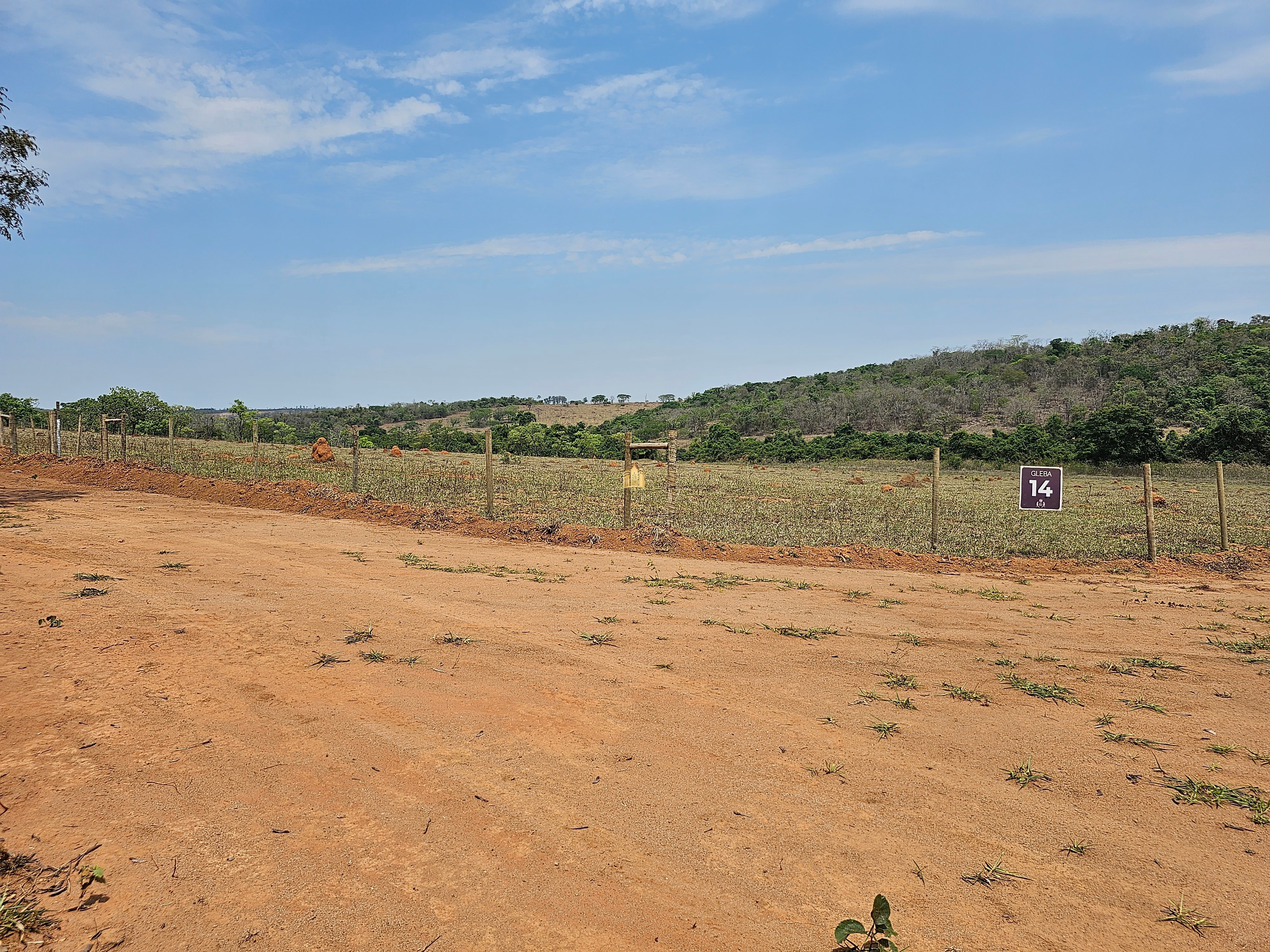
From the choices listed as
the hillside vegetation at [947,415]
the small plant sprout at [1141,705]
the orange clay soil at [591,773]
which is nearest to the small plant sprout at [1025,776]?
the orange clay soil at [591,773]

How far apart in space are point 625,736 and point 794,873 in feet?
5.02

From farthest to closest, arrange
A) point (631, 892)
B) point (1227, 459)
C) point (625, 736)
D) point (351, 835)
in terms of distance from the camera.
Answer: point (1227, 459) < point (625, 736) < point (351, 835) < point (631, 892)

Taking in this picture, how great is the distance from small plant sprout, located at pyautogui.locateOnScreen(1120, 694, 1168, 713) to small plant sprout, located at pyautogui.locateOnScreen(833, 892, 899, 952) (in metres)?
3.67

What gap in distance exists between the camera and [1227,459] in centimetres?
3875

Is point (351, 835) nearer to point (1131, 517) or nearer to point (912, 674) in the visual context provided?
point (912, 674)

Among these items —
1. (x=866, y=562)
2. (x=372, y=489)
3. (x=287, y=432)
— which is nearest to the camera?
(x=866, y=562)

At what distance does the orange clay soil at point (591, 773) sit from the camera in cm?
285

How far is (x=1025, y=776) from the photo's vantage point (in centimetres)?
411

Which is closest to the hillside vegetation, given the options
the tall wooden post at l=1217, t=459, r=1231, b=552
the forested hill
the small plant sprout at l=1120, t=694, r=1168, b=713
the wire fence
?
the forested hill

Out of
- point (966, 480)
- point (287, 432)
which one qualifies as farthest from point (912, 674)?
point (287, 432)

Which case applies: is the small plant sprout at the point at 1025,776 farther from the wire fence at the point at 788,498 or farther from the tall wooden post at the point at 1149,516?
the tall wooden post at the point at 1149,516

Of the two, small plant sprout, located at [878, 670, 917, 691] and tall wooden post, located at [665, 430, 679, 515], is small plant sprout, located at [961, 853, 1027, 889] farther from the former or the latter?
tall wooden post, located at [665, 430, 679, 515]

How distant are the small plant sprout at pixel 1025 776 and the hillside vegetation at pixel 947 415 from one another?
2834 centimetres

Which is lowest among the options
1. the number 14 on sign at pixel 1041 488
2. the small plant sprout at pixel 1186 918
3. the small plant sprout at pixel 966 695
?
the small plant sprout at pixel 1186 918
